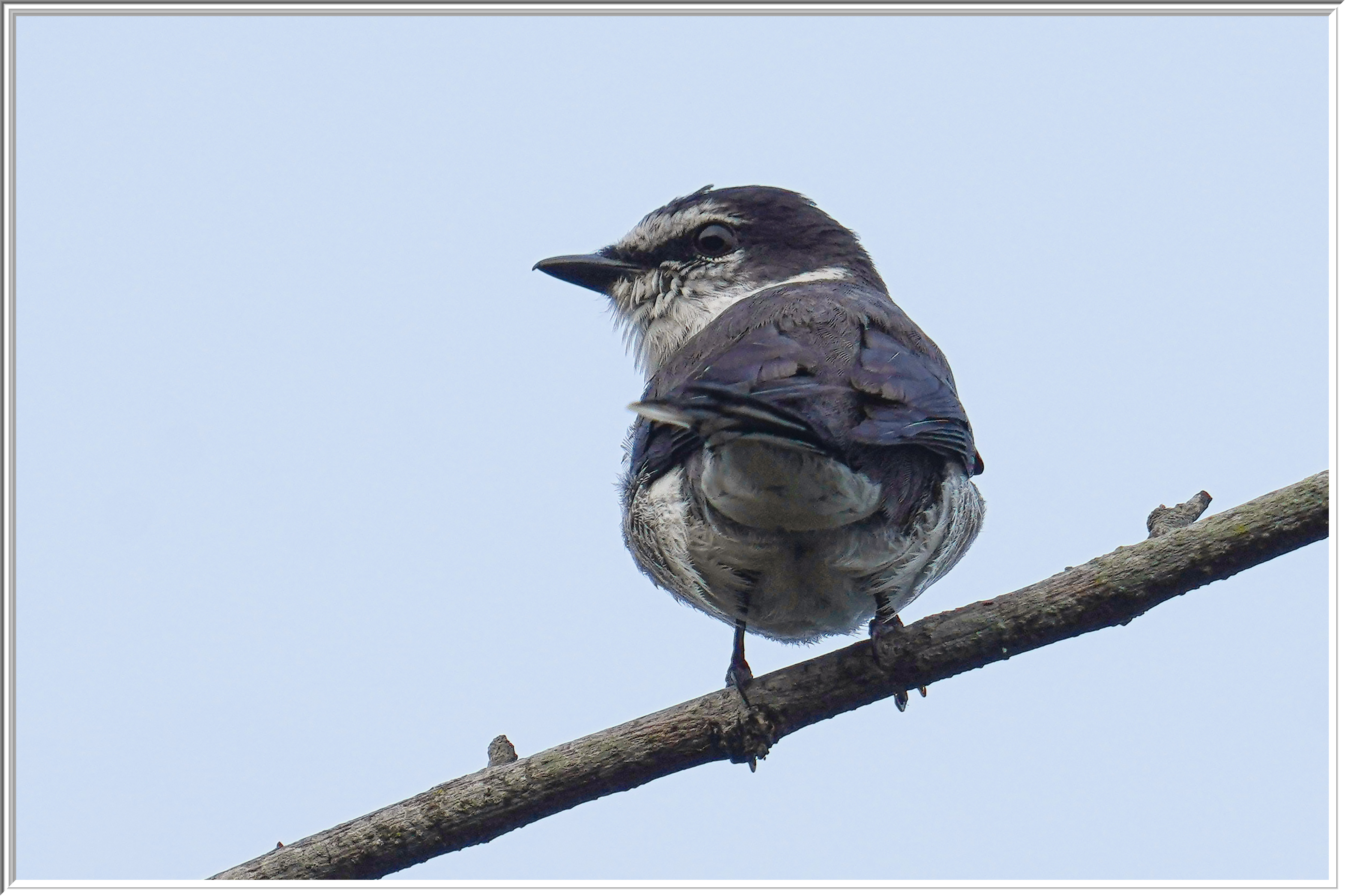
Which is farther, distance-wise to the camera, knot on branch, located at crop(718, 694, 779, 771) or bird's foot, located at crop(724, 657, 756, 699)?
bird's foot, located at crop(724, 657, 756, 699)

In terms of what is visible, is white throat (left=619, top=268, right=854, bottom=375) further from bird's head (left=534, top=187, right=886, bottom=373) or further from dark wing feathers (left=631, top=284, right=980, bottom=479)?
dark wing feathers (left=631, top=284, right=980, bottom=479)

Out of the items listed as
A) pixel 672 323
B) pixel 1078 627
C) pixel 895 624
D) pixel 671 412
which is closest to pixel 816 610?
pixel 895 624

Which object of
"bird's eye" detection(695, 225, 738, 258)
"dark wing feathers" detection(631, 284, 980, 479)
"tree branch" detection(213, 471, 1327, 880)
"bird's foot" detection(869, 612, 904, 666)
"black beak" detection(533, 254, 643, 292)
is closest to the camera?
"dark wing feathers" detection(631, 284, 980, 479)

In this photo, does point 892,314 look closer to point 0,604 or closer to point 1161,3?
point 1161,3

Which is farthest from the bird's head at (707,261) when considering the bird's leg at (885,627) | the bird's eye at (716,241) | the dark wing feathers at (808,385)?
the bird's leg at (885,627)

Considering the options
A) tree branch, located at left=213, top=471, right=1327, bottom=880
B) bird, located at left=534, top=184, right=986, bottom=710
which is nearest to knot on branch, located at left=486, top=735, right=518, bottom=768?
tree branch, located at left=213, top=471, right=1327, bottom=880

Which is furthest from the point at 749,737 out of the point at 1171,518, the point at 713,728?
the point at 1171,518

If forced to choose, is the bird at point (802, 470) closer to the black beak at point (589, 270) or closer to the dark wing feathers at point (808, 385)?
the dark wing feathers at point (808, 385)
